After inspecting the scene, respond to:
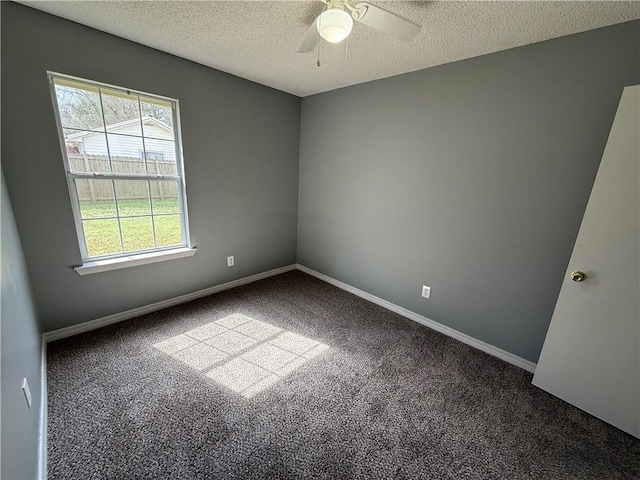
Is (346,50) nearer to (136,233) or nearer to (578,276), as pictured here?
(578,276)

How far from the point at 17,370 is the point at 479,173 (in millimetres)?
2941

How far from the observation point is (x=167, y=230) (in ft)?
Answer: 8.53

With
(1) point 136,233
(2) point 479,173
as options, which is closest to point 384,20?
(2) point 479,173

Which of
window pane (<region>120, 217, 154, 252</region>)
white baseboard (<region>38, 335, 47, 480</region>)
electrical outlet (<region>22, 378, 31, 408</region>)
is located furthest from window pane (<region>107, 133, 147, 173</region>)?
electrical outlet (<region>22, 378, 31, 408</region>)

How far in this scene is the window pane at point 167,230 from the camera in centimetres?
254

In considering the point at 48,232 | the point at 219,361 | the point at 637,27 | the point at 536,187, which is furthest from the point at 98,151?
the point at 637,27

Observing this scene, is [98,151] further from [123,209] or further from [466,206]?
[466,206]

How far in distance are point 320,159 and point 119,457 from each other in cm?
300

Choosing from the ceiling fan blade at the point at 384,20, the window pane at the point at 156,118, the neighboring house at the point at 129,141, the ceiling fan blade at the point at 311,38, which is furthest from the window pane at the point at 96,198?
the ceiling fan blade at the point at 384,20

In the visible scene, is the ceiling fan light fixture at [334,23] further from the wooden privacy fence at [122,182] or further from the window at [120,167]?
the wooden privacy fence at [122,182]

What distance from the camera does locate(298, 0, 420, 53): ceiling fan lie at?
1.19 m

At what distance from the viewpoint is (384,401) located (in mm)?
1703

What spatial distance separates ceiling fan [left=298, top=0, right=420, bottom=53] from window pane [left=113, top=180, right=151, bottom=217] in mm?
1858

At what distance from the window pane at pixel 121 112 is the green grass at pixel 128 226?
23.5 inches
